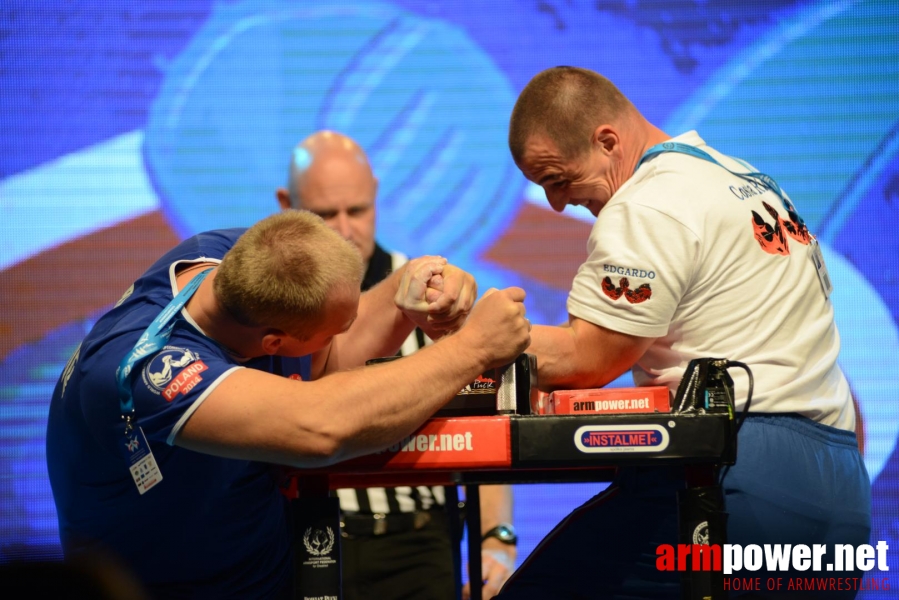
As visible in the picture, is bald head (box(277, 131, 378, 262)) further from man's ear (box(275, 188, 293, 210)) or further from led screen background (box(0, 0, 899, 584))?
led screen background (box(0, 0, 899, 584))

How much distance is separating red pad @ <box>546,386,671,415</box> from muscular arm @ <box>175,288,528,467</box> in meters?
0.22

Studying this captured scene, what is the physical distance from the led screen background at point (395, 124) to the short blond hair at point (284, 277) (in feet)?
6.83

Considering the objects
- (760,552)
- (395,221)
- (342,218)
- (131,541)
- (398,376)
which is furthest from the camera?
(395,221)

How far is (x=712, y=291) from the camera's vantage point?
1.96 metres

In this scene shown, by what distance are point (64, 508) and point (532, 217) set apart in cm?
244

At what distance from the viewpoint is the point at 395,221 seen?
12.9 feet

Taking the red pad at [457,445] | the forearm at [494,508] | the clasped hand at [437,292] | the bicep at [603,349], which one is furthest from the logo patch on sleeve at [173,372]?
the forearm at [494,508]

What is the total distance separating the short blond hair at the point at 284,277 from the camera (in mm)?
1771

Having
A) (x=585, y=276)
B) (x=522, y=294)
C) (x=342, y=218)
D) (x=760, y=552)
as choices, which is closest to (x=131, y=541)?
(x=522, y=294)

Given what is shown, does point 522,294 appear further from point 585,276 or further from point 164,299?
point 164,299

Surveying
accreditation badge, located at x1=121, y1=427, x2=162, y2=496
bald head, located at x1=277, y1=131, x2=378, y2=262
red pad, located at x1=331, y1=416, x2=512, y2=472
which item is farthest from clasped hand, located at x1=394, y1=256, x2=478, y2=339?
bald head, located at x1=277, y1=131, x2=378, y2=262

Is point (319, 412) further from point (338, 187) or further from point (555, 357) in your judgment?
point (338, 187)

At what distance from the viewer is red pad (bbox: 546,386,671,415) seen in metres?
1.72

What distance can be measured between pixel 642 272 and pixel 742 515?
527mm
